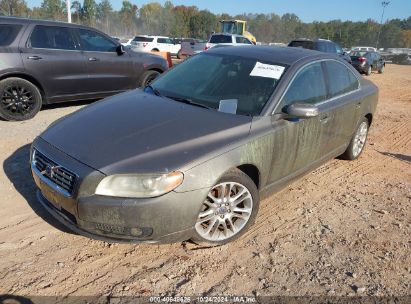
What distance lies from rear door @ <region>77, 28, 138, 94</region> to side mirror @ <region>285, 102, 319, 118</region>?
5.08 meters

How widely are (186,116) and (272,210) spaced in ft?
4.65

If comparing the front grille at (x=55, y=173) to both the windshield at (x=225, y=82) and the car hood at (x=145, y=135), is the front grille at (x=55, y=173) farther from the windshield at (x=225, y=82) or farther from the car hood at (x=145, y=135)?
the windshield at (x=225, y=82)

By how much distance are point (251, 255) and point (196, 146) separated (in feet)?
3.47

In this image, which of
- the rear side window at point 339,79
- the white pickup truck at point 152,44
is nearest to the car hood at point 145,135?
the rear side window at point 339,79

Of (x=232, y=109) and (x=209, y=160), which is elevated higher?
(x=232, y=109)

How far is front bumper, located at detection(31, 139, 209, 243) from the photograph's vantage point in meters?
2.71

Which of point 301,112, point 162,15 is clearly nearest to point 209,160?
point 301,112

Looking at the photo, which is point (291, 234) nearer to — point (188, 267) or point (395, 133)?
point (188, 267)

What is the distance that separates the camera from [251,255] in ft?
10.5

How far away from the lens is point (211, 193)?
3.12 meters

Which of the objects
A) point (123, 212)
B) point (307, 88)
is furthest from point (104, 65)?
point (123, 212)

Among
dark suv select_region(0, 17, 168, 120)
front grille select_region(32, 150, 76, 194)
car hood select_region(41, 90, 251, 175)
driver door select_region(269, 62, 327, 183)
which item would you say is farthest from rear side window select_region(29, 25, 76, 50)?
driver door select_region(269, 62, 327, 183)

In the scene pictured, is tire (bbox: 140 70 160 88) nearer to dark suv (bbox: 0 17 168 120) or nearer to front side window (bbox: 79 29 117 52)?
dark suv (bbox: 0 17 168 120)

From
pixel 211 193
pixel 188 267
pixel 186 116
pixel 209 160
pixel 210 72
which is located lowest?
pixel 188 267
